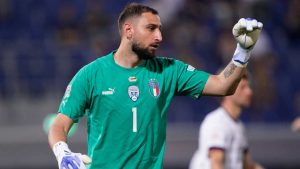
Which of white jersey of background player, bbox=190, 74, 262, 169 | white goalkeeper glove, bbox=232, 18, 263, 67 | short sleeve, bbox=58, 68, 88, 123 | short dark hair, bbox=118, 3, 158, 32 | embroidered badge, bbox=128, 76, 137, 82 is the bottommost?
white jersey of background player, bbox=190, 74, 262, 169

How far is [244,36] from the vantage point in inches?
226

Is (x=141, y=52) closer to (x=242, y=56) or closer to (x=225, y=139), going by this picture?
(x=242, y=56)

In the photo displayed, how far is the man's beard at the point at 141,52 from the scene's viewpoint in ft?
19.4

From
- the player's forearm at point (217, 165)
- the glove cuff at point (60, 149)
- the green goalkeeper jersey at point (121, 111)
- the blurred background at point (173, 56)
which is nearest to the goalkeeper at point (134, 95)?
the green goalkeeper jersey at point (121, 111)

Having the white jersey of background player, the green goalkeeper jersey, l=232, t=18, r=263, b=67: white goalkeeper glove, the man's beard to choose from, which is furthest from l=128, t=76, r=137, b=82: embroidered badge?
the white jersey of background player

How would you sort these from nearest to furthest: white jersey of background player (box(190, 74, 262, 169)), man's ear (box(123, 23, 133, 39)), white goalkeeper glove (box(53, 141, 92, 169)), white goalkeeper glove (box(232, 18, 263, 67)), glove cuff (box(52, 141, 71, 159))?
white goalkeeper glove (box(53, 141, 92, 169))
glove cuff (box(52, 141, 71, 159))
white goalkeeper glove (box(232, 18, 263, 67))
man's ear (box(123, 23, 133, 39))
white jersey of background player (box(190, 74, 262, 169))

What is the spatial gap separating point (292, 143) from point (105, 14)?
3728 mm

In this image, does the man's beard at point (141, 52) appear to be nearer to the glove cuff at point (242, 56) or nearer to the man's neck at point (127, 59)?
the man's neck at point (127, 59)

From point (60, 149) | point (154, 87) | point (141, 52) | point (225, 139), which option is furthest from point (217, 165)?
point (60, 149)

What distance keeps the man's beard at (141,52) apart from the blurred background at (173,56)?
600 cm

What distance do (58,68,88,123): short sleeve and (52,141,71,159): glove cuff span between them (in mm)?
294

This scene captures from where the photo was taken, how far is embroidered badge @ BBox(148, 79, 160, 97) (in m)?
5.91

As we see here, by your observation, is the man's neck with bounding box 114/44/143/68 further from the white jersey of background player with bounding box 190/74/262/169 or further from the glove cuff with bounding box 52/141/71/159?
the white jersey of background player with bounding box 190/74/262/169

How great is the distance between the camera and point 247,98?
25.6 feet
